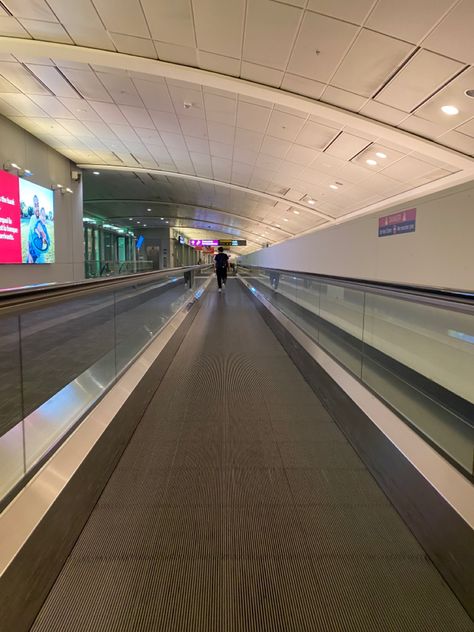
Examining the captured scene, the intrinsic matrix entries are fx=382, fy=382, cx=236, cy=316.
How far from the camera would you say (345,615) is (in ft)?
4.61

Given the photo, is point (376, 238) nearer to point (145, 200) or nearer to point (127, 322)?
point (127, 322)

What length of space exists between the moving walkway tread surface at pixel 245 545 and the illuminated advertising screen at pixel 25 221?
10.2 m

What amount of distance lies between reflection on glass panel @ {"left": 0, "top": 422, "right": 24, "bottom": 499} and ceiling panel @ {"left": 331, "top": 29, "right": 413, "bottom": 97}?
8.15 metres

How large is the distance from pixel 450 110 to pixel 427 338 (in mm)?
8283

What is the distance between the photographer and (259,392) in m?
3.67

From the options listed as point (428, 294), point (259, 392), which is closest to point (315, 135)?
point (259, 392)

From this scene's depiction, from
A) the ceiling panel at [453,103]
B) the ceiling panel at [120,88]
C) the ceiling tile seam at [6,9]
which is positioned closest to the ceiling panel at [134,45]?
the ceiling panel at [120,88]

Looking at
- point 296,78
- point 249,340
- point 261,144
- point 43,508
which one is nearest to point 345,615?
point 43,508

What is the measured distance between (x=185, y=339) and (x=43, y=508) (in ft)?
14.9

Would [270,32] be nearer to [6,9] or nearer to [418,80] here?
[418,80]

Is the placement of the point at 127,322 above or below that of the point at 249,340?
above

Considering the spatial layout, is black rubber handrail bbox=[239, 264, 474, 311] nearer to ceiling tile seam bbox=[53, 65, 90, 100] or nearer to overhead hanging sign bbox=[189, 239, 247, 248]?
ceiling tile seam bbox=[53, 65, 90, 100]

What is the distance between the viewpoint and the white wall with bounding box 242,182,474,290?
4.17 m

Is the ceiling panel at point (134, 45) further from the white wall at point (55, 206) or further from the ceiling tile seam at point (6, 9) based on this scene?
the white wall at point (55, 206)
